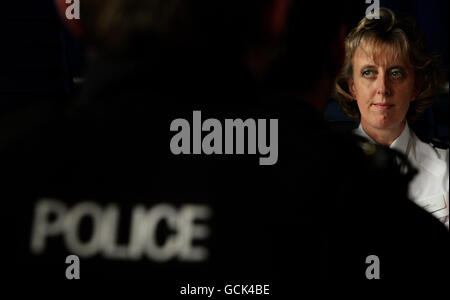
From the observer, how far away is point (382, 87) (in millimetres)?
1630

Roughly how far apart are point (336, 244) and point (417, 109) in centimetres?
144

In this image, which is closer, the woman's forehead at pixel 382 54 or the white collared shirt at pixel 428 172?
the white collared shirt at pixel 428 172

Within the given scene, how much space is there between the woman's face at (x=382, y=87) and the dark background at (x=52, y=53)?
651 millimetres

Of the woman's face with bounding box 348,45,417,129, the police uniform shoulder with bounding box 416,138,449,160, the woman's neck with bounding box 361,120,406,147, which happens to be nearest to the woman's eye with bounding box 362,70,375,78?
the woman's face with bounding box 348,45,417,129

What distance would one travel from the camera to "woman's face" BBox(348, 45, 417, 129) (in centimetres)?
164

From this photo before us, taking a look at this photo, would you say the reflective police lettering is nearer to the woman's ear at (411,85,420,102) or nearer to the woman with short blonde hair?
the woman with short blonde hair

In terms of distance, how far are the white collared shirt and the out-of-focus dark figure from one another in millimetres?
1002

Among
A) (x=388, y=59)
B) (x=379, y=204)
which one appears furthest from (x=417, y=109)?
(x=379, y=204)

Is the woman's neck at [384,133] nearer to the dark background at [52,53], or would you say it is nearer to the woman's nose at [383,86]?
the woman's nose at [383,86]

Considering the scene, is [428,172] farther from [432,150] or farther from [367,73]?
[367,73]

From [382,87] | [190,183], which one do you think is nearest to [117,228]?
[190,183]

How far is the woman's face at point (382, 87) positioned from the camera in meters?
1.64

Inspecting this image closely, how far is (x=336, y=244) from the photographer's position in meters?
0.48

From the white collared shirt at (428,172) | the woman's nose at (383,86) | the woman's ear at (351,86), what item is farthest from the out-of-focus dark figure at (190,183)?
the woman's ear at (351,86)
